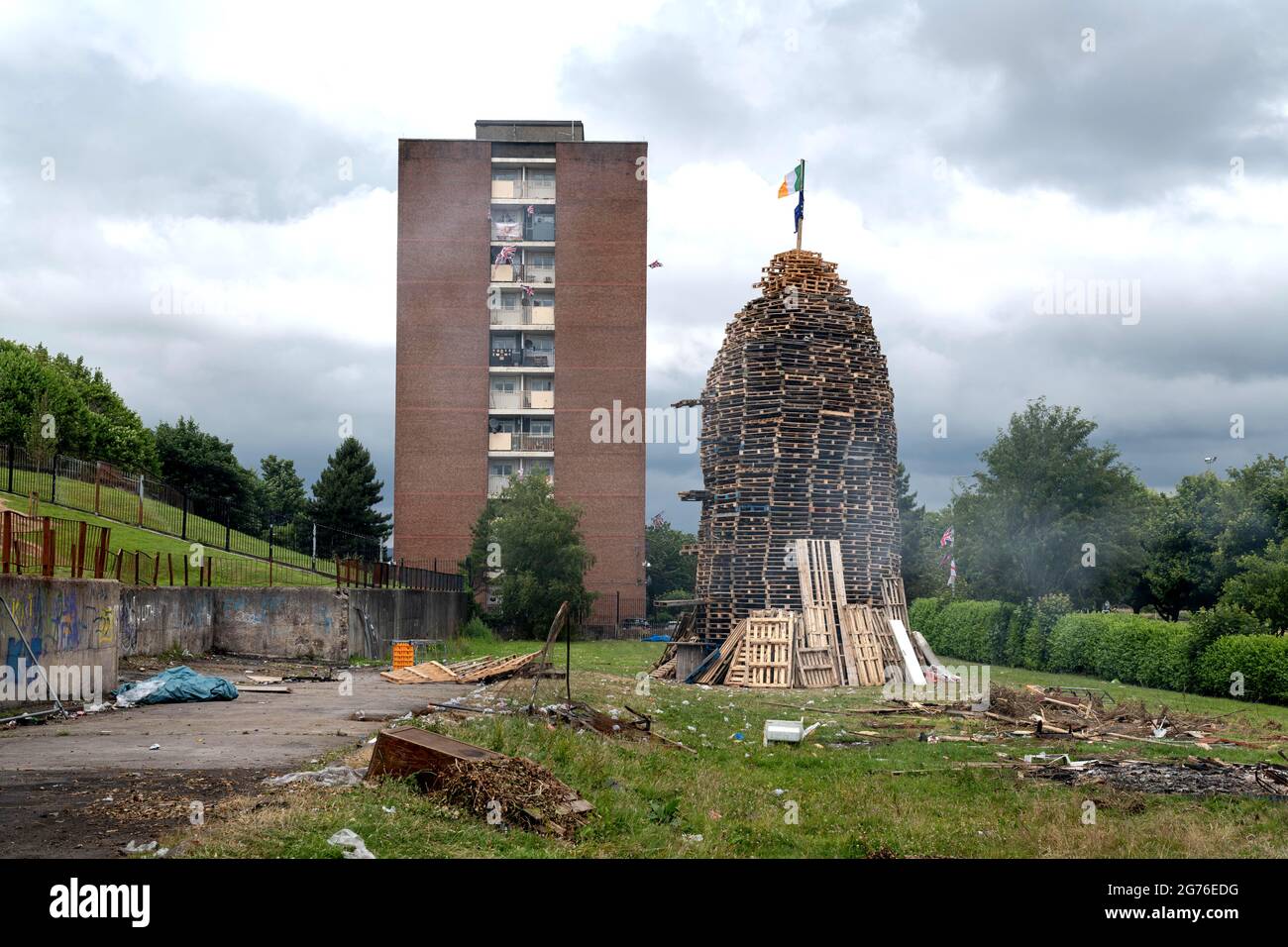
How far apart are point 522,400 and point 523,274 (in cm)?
691

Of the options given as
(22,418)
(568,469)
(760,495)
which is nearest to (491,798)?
(760,495)

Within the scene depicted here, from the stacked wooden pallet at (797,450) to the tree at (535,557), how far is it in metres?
20.5

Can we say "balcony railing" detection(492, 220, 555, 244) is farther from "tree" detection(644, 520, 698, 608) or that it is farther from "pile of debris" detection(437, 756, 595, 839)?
"pile of debris" detection(437, 756, 595, 839)

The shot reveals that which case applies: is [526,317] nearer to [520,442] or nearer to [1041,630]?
[520,442]

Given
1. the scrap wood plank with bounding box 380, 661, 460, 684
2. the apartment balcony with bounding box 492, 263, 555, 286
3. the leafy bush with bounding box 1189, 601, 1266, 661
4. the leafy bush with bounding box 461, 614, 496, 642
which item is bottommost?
the leafy bush with bounding box 461, 614, 496, 642

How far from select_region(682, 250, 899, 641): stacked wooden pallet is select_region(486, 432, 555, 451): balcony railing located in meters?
29.1

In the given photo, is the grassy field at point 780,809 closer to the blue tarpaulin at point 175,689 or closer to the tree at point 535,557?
the blue tarpaulin at point 175,689

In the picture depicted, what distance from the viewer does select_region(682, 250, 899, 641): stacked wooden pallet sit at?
29812 mm

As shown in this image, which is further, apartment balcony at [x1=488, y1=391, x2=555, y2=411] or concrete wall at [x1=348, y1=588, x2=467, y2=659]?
apartment balcony at [x1=488, y1=391, x2=555, y2=411]

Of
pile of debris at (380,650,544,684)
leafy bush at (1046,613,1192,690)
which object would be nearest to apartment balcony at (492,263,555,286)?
leafy bush at (1046,613,1192,690)

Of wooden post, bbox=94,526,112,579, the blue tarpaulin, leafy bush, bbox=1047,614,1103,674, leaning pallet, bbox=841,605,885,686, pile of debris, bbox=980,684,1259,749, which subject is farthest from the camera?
leafy bush, bbox=1047,614,1103,674

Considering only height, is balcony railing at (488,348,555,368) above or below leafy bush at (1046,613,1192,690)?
above

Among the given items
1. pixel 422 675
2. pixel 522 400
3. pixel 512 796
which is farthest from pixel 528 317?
pixel 512 796
